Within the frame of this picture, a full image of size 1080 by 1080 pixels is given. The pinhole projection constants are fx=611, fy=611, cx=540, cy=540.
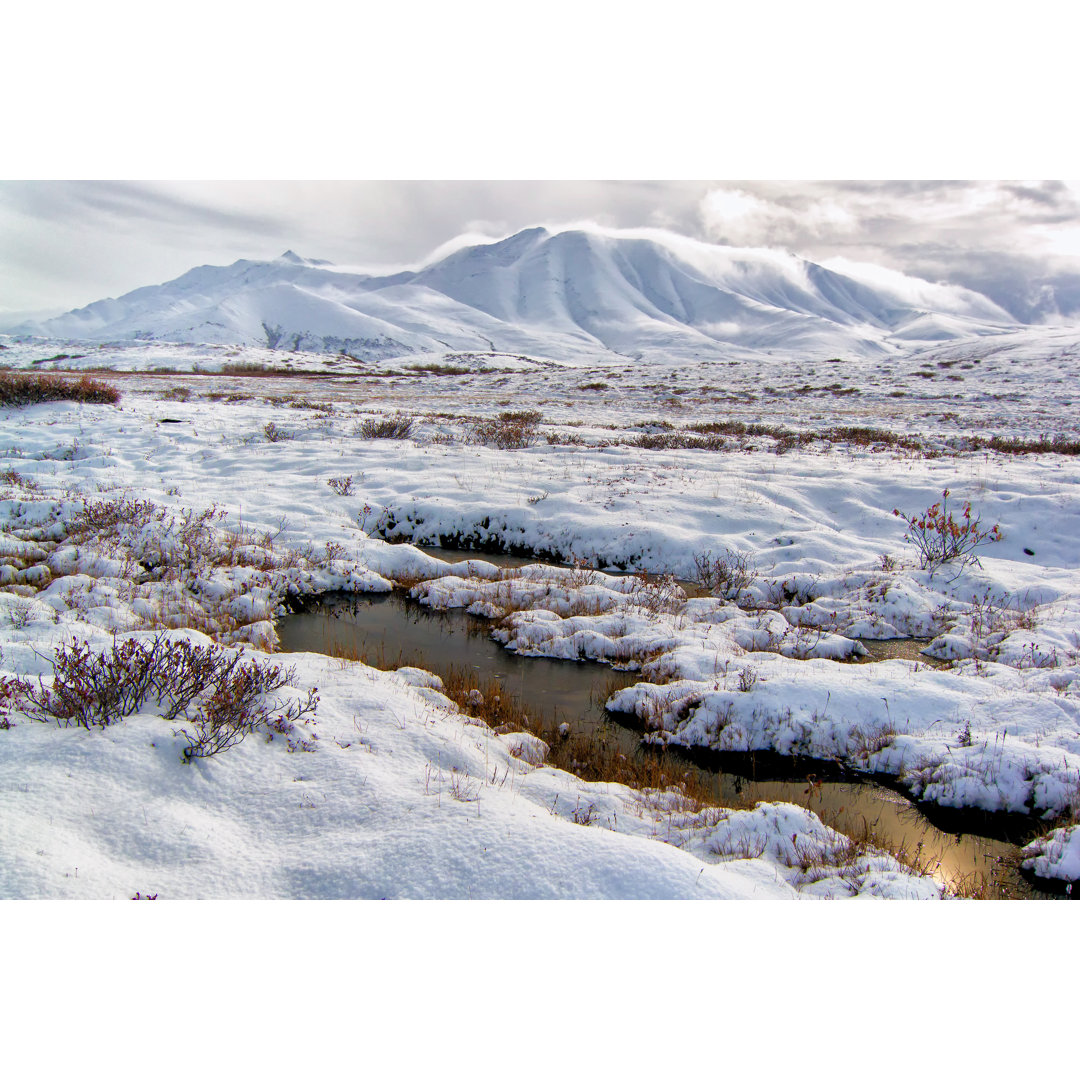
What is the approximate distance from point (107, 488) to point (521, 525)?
8.74 m

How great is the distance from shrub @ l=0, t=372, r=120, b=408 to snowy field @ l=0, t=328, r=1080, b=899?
34.6 inches

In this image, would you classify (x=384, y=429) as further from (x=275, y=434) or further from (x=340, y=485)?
(x=340, y=485)

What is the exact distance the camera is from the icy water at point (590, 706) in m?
5.18

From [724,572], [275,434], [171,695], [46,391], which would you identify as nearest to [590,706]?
[171,695]

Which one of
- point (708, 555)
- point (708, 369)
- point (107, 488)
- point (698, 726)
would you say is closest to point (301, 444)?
point (107, 488)

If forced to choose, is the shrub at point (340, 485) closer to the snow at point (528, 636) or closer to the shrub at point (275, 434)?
the snow at point (528, 636)

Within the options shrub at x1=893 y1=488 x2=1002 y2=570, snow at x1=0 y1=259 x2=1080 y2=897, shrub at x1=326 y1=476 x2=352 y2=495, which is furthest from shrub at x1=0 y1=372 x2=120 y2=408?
shrub at x1=893 y1=488 x2=1002 y2=570

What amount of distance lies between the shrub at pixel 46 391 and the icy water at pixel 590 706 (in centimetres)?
1980

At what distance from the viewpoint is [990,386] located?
42.0 meters

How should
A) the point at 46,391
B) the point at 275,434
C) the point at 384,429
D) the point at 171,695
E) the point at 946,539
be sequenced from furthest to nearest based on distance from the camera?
the point at 46,391
the point at 384,429
the point at 275,434
the point at 946,539
the point at 171,695

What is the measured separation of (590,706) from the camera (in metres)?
7.20

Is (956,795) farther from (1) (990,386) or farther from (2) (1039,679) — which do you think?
(1) (990,386)

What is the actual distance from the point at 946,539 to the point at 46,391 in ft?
92.7

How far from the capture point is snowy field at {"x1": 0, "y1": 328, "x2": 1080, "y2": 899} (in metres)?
3.83
